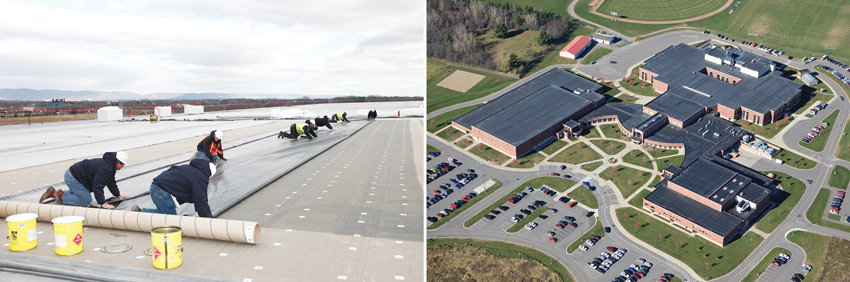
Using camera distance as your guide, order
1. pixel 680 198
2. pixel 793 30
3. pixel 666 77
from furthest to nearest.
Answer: pixel 793 30 < pixel 666 77 < pixel 680 198

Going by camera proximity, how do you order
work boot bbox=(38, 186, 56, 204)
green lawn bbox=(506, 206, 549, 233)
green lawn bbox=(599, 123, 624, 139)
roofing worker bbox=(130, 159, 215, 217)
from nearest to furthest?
roofing worker bbox=(130, 159, 215, 217)
work boot bbox=(38, 186, 56, 204)
green lawn bbox=(506, 206, 549, 233)
green lawn bbox=(599, 123, 624, 139)

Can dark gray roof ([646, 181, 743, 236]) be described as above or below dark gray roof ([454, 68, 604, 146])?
below

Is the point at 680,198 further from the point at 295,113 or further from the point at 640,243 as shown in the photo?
the point at 295,113

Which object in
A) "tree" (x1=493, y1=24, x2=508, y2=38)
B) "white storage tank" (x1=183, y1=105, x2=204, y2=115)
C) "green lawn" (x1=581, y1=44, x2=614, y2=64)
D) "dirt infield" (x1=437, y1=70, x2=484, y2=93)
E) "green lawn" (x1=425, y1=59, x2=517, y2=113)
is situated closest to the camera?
"white storage tank" (x1=183, y1=105, x2=204, y2=115)

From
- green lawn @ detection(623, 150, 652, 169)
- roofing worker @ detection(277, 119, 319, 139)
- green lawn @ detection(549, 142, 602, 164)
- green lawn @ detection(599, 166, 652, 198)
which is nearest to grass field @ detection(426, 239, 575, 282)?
green lawn @ detection(599, 166, 652, 198)

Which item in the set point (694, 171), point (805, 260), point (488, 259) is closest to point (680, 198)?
point (694, 171)

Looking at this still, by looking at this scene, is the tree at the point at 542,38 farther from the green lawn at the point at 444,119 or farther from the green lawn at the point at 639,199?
the green lawn at the point at 639,199

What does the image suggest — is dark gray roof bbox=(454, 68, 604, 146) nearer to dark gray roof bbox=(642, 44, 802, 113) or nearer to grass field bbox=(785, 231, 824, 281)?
dark gray roof bbox=(642, 44, 802, 113)

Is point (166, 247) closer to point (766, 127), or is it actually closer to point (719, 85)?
point (766, 127)
